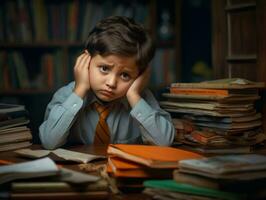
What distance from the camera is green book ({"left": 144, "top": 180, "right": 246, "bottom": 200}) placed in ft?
3.73

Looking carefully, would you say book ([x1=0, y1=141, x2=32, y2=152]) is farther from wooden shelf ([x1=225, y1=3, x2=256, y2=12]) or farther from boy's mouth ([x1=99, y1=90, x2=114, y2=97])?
wooden shelf ([x1=225, y1=3, x2=256, y2=12])

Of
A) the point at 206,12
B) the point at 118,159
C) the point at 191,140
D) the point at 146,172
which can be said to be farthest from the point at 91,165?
the point at 206,12

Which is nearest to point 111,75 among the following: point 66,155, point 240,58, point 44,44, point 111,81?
point 111,81

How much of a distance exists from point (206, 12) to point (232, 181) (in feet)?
9.85

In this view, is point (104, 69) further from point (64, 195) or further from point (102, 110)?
point (64, 195)

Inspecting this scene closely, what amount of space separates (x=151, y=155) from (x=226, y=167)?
10.9 inches

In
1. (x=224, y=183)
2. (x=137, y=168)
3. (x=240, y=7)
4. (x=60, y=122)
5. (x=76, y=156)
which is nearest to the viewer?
(x=224, y=183)

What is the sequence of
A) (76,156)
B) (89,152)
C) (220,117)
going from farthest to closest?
(220,117), (89,152), (76,156)

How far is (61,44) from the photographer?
3719 mm

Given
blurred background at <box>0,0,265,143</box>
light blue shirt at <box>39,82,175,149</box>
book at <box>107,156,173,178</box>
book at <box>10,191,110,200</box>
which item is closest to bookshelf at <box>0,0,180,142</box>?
blurred background at <box>0,0,265,143</box>

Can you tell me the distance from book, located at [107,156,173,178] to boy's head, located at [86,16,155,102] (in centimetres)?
61

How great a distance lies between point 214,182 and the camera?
3.82 feet

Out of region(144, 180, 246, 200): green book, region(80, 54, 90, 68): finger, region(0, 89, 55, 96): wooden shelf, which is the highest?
region(80, 54, 90, 68): finger

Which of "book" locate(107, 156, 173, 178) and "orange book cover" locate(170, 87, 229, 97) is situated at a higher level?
"orange book cover" locate(170, 87, 229, 97)
